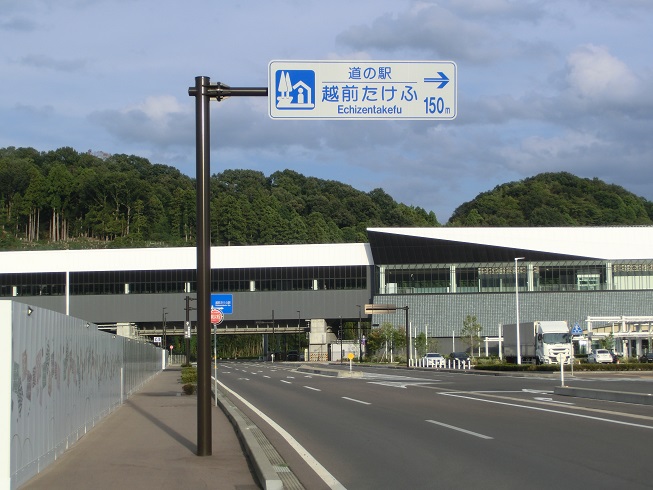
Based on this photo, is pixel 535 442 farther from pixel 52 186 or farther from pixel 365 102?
pixel 52 186

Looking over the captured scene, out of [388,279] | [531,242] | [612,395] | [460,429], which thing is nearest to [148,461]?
[460,429]

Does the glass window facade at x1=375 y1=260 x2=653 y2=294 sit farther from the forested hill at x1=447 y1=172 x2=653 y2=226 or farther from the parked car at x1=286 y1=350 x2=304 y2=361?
the forested hill at x1=447 y1=172 x2=653 y2=226

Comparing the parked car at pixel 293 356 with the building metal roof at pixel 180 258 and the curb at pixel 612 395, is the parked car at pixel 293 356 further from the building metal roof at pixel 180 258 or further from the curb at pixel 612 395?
the curb at pixel 612 395

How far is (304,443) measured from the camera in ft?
46.1

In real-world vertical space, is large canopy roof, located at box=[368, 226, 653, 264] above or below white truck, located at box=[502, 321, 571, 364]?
above

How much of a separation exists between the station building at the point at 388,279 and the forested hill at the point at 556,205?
176ft

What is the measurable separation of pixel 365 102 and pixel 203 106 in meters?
2.51

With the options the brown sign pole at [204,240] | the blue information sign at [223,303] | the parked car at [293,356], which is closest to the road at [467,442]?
the brown sign pole at [204,240]

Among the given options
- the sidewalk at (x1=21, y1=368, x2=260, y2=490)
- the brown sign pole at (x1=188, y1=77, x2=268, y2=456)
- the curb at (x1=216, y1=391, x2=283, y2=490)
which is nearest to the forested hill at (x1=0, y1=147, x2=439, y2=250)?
the sidewalk at (x1=21, y1=368, x2=260, y2=490)

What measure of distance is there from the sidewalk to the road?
948 mm

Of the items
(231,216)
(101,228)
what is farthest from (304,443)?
(101,228)

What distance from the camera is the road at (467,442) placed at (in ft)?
33.4

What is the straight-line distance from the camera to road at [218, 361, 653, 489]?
33.4ft

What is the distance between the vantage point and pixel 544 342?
186ft
